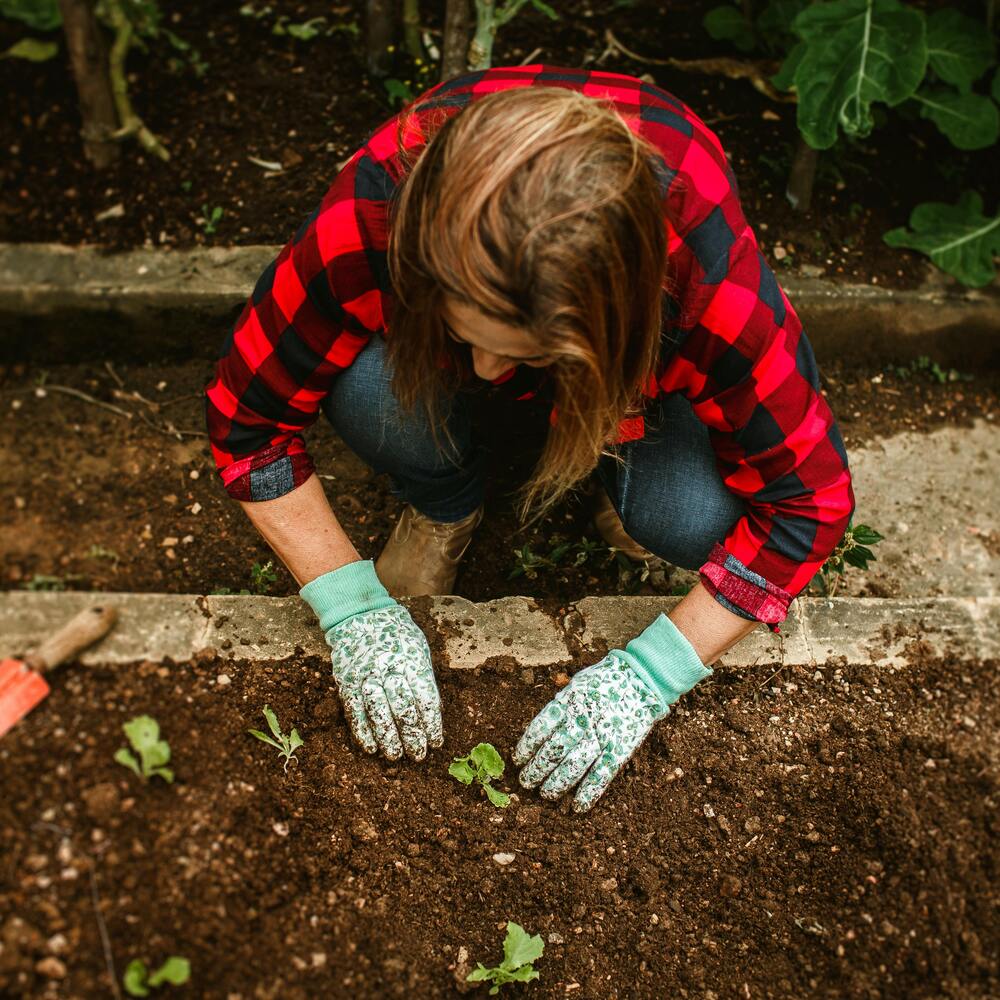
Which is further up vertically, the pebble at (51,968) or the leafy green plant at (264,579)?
the pebble at (51,968)

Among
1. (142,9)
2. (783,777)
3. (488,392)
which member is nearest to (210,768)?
(488,392)

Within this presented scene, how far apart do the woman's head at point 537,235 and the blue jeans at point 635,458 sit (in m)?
0.51

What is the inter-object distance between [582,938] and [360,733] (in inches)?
20.0

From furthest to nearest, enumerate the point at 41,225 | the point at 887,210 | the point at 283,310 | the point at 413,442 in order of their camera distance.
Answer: the point at 887,210
the point at 41,225
the point at 413,442
the point at 283,310

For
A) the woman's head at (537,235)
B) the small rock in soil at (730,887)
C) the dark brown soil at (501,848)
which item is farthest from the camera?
the small rock in soil at (730,887)

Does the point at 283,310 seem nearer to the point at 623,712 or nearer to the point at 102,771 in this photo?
the point at 102,771

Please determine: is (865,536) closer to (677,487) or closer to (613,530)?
(677,487)

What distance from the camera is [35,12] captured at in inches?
101

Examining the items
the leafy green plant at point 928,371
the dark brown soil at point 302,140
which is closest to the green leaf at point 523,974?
the dark brown soil at point 302,140

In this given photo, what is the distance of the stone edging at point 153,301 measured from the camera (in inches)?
91.3

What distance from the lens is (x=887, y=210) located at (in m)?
2.67

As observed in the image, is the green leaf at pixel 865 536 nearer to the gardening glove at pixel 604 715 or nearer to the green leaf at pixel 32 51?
the gardening glove at pixel 604 715

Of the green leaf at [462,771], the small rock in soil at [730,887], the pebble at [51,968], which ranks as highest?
the pebble at [51,968]

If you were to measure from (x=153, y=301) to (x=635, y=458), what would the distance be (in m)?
1.34
